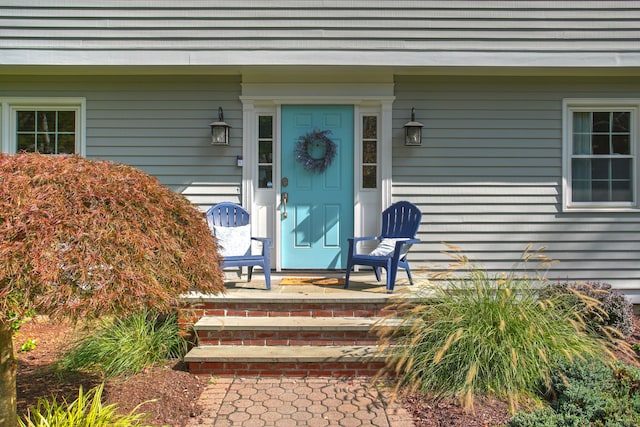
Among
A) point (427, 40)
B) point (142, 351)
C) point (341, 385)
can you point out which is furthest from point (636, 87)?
point (142, 351)

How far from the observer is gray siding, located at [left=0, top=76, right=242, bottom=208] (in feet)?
17.2

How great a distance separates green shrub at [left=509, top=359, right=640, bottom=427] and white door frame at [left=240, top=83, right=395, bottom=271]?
266cm

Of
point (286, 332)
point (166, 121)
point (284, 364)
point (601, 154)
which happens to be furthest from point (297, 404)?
point (601, 154)

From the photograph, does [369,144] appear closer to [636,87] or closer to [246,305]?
[246,305]

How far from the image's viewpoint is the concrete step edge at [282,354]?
11.4 feet

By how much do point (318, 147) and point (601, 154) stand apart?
3.20m

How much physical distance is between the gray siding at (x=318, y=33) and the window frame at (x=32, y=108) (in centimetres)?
56

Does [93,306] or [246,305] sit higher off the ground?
[93,306]

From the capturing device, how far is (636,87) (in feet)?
17.1

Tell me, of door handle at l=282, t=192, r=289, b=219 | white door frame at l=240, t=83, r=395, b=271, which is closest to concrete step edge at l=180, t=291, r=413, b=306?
white door frame at l=240, t=83, r=395, b=271

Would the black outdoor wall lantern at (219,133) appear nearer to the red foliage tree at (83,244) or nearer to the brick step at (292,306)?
the brick step at (292,306)

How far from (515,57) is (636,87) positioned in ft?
5.12

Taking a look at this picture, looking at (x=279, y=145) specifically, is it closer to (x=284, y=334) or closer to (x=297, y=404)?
(x=284, y=334)

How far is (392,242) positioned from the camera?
4742 millimetres
